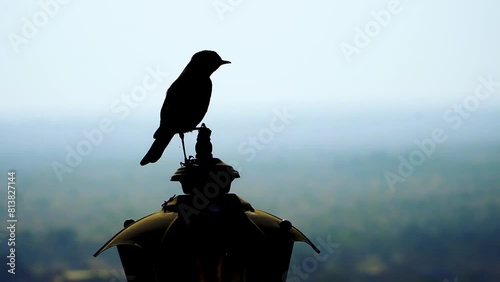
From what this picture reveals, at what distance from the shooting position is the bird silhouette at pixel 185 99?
3602 millimetres

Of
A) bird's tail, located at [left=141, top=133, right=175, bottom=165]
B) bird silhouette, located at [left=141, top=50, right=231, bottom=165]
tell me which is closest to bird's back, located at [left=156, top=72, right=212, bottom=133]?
bird silhouette, located at [left=141, top=50, right=231, bottom=165]

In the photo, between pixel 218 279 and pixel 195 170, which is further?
pixel 195 170

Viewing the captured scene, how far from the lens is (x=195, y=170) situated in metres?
2.57

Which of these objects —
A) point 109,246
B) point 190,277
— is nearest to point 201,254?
point 190,277

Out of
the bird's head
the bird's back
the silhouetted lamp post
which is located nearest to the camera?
the silhouetted lamp post

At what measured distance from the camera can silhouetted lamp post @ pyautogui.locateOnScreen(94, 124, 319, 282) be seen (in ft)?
7.73

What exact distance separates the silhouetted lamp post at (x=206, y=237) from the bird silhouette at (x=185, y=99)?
1.03 m

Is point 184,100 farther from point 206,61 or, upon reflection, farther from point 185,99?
point 206,61

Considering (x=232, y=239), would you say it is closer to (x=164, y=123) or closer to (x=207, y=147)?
(x=207, y=147)

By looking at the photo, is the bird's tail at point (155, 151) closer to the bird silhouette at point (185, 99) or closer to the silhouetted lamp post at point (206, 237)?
the bird silhouette at point (185, 99)

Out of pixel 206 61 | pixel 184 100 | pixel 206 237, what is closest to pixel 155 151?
pixel 184 100

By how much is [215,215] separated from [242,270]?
10.3 inches

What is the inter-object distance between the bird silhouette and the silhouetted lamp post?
1.03m

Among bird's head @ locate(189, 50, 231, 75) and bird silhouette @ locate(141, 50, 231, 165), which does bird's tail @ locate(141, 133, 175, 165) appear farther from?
bird's head @ locate(189, 50, 231, 75)
